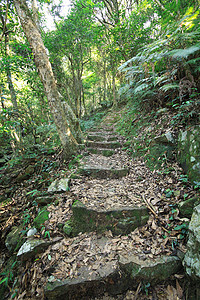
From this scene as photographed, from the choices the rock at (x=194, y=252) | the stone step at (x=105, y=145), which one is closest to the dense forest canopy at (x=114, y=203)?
the rock at (x=194, y=252)

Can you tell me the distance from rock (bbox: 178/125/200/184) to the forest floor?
0.62 ft

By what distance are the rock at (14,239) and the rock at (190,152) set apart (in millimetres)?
3738

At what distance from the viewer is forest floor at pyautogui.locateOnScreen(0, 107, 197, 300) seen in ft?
6.12

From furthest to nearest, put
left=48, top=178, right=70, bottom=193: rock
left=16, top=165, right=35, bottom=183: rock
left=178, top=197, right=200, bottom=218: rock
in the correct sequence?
left=16, top=165, right=35, bottom=183: rock < left=48, top=178, right=70, bottom=193: rock < left=178, top=197, right=200, bottom=218: rock

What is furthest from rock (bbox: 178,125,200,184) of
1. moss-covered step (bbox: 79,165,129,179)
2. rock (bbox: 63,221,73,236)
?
rock (bbox: 63,221,73,236)

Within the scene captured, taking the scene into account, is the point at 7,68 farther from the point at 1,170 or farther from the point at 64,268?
the point at 64,268

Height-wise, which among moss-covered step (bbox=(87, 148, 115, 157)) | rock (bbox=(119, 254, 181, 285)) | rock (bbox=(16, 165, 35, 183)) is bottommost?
rock (bbox=(119, 254, 181, 285))

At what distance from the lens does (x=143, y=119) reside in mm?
4922

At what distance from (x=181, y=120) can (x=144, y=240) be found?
8.59 feet

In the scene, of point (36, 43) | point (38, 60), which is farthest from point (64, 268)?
point (36, 43)

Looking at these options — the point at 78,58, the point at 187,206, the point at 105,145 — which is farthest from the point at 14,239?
the point at 78,58

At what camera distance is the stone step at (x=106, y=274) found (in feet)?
5.78

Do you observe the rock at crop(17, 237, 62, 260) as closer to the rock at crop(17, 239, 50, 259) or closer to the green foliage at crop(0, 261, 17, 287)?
the rock at crop(17, 239, 50, 259)

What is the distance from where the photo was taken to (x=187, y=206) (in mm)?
2035
